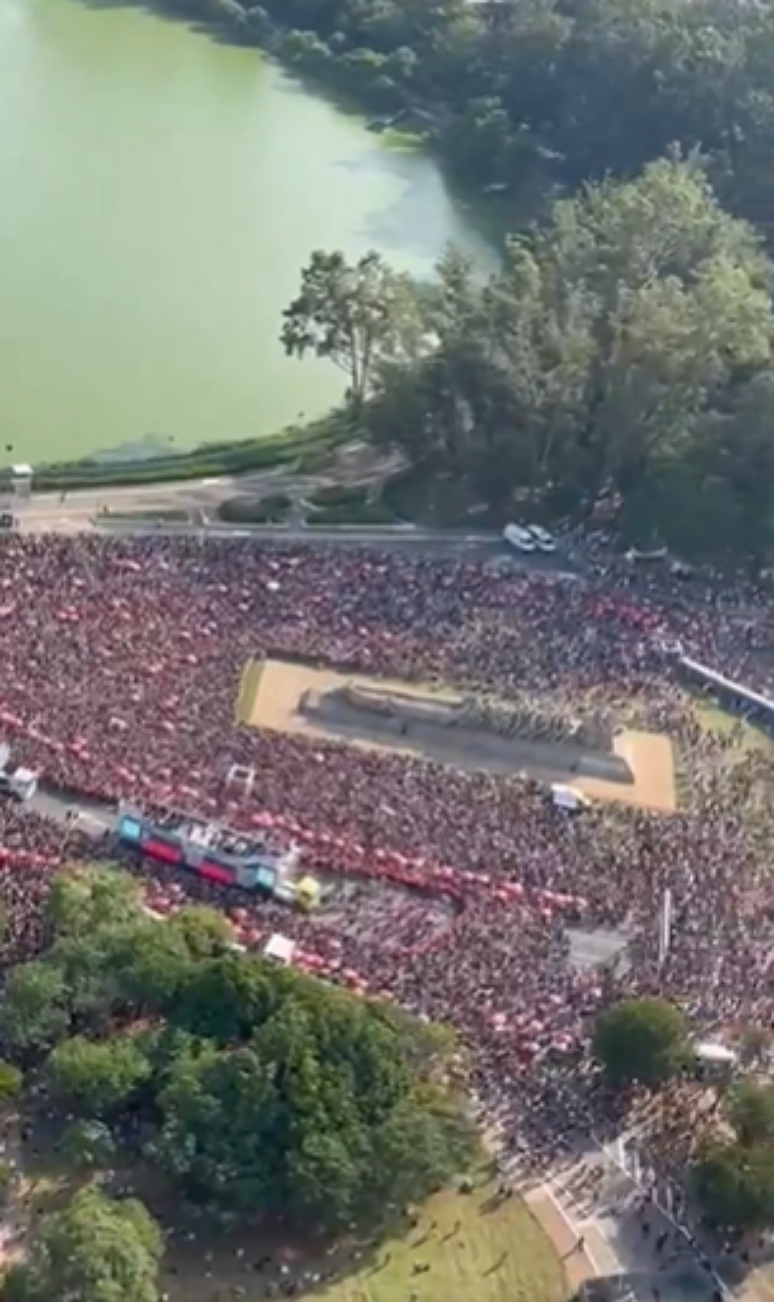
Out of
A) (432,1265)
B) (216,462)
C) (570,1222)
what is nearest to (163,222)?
(216,462)

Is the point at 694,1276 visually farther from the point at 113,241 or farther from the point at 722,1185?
the point at 113,241

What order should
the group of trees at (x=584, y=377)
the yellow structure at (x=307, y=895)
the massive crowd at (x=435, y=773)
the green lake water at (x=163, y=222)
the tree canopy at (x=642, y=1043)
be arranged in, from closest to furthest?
the tree canopy at (x=642, y=1043) < the massive crowd at (x=435, y=773) < the yellow structure at (x=307, y=895) < the group of trees at (x=584, y=377) < the green lake water at (x=163, y=222)

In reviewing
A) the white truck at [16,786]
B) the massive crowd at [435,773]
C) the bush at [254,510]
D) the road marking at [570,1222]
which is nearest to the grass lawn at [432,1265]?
the road marking at [570,1222]

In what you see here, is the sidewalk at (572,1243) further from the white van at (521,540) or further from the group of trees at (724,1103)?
the white van at (521,540)

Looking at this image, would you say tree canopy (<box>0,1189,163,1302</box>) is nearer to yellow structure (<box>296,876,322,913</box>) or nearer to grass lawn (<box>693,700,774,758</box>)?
yellow structure (<box>296,876,322,913</box>)

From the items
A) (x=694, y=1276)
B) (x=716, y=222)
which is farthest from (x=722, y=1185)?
(x=716, y=222)

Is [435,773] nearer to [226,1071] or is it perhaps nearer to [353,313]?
[226,1071]
